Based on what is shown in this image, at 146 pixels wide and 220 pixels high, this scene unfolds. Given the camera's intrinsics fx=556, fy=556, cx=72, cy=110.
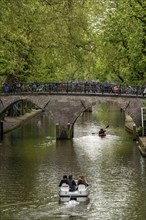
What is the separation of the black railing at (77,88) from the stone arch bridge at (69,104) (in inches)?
27.1

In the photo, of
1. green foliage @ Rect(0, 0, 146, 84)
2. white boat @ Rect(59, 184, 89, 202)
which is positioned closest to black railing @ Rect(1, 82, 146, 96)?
green foliage @ Rect(0, 0, 146, 84)

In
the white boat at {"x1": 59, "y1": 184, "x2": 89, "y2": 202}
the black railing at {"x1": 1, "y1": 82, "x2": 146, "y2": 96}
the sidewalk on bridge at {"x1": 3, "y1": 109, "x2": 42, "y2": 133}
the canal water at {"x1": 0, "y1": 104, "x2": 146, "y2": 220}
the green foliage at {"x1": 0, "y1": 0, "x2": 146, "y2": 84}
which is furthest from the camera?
the sidewalk on bridge at {"x1": 3, "y1": 109, "x2": 42, "y2": 133}

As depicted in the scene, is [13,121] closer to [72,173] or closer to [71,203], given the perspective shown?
[72,173]

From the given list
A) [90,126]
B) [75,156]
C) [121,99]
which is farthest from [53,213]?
[90,126]

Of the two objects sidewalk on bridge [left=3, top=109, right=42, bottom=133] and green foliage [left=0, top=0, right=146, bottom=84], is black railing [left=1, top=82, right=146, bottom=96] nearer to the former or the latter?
green foliage [left=0, top=0, right=146, bottom=84]

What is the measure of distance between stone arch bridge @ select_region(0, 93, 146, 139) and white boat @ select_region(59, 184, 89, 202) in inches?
966

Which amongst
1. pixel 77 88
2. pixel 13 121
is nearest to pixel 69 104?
pixel 77 88

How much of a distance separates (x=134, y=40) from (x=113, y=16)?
17.3 feet

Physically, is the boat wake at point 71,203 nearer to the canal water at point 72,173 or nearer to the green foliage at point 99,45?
the canal water at point 72,173

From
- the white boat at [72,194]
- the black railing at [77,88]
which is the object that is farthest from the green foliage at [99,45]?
the white boat at [72,194]

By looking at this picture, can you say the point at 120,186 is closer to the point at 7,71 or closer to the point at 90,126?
the point at 7,71

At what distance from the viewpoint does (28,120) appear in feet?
273

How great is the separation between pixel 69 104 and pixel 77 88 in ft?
6.38

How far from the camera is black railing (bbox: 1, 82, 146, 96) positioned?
5903cm
